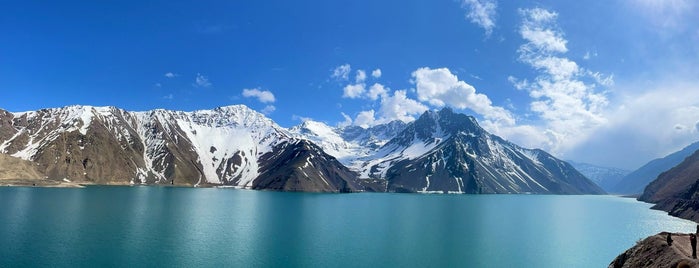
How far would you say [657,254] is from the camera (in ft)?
191

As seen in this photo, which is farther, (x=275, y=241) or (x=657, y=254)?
(x=275, y=241)

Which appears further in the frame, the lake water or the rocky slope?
the lake water

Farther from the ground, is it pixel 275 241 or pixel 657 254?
pixel 657 254

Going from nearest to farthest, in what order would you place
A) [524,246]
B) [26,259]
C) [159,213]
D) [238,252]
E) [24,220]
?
[26,259], [238,252], [524,246], [24,220], [159,213]

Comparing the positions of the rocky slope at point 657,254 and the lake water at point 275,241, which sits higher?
the rocky slope at point 657,254

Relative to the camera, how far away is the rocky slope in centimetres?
5253

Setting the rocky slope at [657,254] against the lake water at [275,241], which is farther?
the lake water at [275,241]

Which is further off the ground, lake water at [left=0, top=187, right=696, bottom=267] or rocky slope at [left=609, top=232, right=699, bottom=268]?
rocky slope at [left=609, top=232, right=699, bottom=268]

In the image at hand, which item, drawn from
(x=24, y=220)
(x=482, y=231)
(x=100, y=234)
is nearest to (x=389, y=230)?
(x=482, y=231)

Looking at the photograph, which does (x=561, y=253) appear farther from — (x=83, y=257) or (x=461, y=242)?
(x=83, y=257)

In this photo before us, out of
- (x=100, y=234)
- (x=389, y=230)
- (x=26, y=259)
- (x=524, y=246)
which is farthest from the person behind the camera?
(x=389, y=230)

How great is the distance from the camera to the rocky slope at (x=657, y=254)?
52.5 meters

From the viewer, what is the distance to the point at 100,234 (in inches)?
4198

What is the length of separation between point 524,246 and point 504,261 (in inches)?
944
